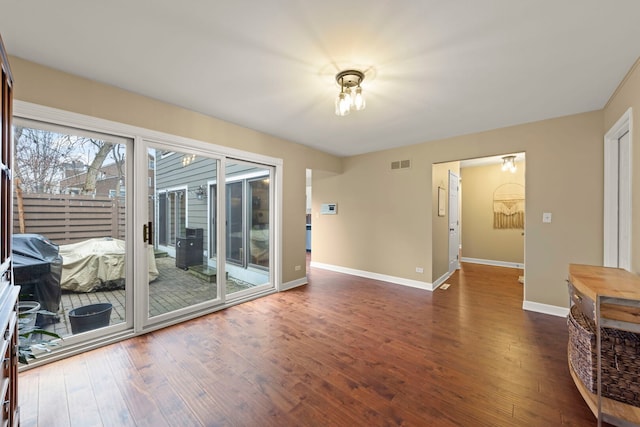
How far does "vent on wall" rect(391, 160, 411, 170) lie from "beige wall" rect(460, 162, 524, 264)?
3.16 m

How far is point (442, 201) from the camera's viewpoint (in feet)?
16.0

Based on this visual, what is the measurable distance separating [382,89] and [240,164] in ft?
7.55

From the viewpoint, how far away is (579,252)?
321cm

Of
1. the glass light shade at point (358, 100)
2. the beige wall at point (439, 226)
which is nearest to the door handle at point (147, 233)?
the glass light shade at point (358, 100)

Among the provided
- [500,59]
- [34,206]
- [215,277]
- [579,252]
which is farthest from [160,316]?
[579,252]

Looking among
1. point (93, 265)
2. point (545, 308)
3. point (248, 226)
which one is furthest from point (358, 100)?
point (545, 308)

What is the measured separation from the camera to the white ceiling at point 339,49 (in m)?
1.60

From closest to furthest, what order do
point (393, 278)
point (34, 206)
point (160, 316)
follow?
point (34, 206) < point (160, 316) < point (393, 278)

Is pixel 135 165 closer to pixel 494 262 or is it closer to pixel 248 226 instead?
pixel 248 226

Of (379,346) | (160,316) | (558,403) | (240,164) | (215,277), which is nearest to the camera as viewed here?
(558,403)

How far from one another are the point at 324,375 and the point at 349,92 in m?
A: 2.49

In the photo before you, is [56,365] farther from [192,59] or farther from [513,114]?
[513,114]

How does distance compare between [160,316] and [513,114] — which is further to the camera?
[513,114]

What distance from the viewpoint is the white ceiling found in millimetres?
1599
